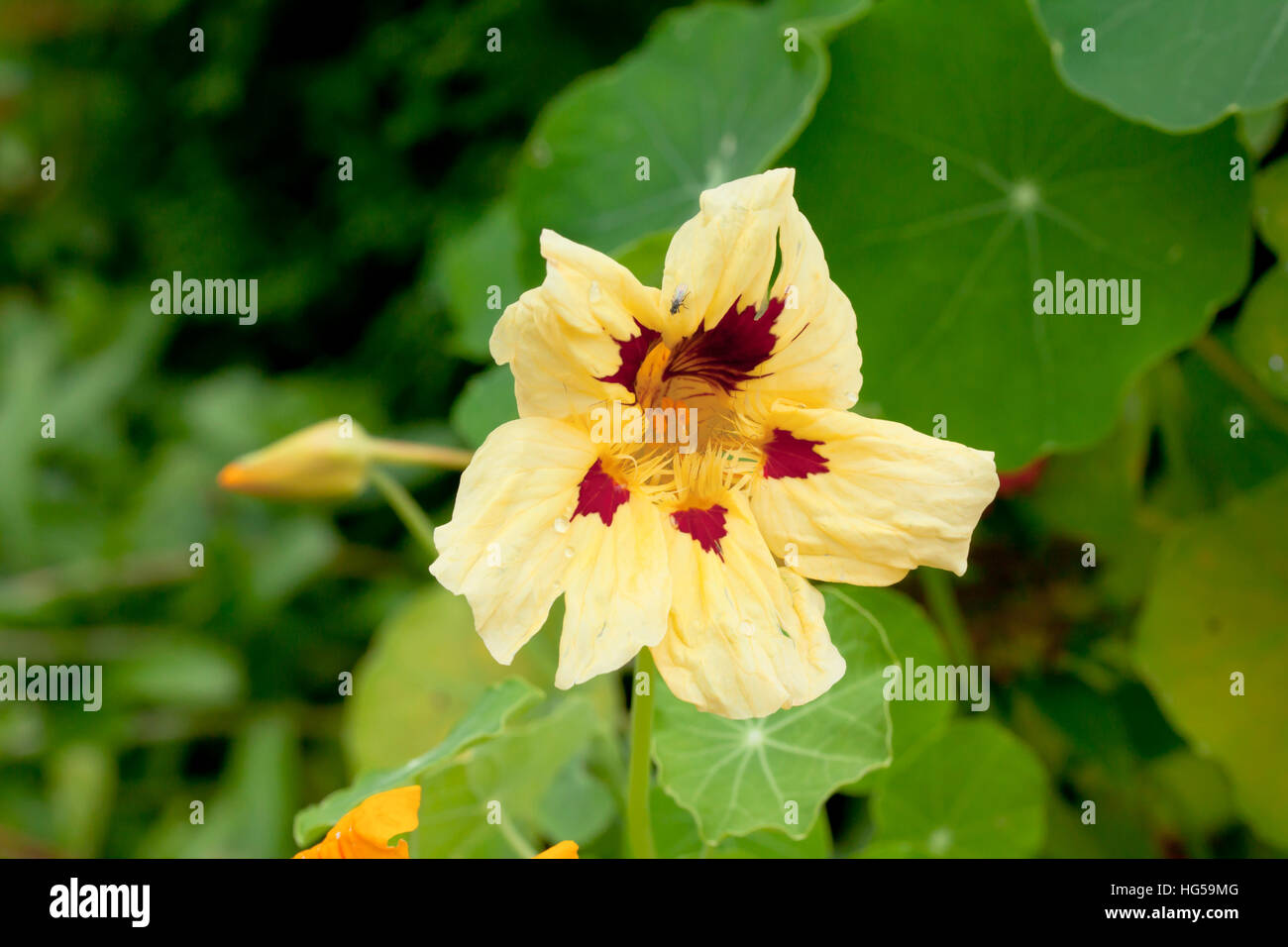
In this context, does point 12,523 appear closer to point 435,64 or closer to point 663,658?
point 435,64

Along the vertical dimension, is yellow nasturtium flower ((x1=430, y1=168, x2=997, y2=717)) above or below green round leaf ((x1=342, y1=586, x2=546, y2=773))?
above

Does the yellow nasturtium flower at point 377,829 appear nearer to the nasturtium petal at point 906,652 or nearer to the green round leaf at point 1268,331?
the nasturtium petal at point 906,652

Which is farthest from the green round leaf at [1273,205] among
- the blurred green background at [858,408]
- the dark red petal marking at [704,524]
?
the dark red petal marking at [704,524]

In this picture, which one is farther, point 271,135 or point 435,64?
point 271,135

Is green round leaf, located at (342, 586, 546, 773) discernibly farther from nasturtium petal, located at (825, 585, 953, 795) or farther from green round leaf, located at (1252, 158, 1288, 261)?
green round leaf, located at (1252, 158, 1288, 261)

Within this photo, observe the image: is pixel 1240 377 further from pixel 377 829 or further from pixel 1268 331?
pixel 377 829

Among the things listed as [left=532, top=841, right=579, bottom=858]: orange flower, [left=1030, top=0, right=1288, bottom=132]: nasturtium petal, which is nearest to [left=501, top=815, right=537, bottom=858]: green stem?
[left=532, top=841, right=579, bottom=858]: orange flower
